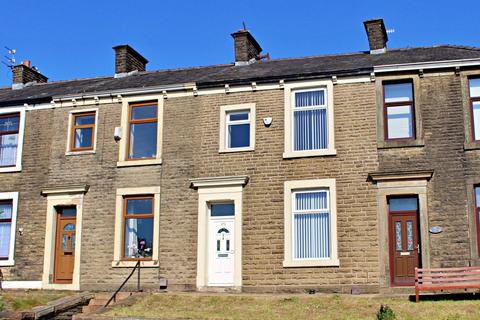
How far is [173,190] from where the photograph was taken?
20.2 meters

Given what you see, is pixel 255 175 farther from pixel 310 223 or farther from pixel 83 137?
pixel 83 137

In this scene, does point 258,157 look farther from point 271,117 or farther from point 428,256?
point 428,256

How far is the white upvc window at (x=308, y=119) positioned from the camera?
63.7ft

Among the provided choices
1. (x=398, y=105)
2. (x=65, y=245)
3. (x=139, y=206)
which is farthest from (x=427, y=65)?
(x=65, y=245)

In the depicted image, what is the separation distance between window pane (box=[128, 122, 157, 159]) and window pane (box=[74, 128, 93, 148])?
57.9 inches

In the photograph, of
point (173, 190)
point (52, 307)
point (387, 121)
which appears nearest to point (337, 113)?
point (387, 121)

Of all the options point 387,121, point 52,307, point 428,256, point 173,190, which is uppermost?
point 387,121

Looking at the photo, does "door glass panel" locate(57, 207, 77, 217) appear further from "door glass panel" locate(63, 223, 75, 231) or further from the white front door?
the white front door

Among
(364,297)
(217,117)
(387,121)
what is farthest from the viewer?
(217,117)

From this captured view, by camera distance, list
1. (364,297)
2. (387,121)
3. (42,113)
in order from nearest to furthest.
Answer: (364,297)
(387,121)
(42,113)

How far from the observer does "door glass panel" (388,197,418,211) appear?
18.4 meters

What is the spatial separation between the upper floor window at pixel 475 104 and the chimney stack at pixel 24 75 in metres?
15.9

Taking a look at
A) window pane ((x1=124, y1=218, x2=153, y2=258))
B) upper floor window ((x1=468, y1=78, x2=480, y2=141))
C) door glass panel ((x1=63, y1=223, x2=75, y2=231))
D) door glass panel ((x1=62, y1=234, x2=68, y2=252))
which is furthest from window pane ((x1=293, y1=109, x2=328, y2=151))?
door glass panel ((x1=62, y1=234, x2=68, y2=252))

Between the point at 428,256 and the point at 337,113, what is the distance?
4.65 meters
